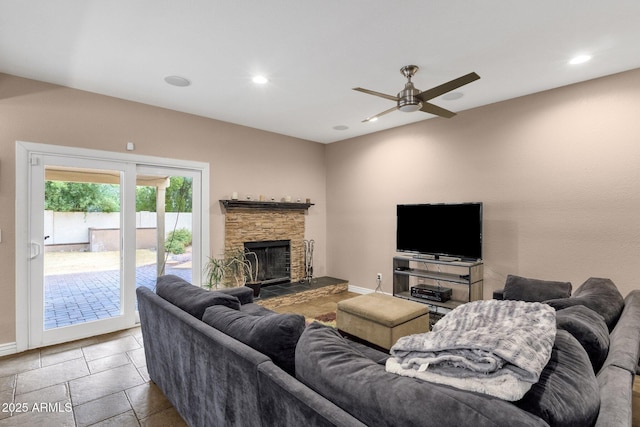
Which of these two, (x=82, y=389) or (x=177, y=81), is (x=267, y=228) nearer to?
A: (x=177, y=81)

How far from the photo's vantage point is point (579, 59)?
9.57 feet

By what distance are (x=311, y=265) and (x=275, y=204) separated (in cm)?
143

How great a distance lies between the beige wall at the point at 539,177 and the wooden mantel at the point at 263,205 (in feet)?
4.52

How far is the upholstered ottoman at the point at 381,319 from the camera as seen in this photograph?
2.96 m

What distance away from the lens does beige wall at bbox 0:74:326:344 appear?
3.23m

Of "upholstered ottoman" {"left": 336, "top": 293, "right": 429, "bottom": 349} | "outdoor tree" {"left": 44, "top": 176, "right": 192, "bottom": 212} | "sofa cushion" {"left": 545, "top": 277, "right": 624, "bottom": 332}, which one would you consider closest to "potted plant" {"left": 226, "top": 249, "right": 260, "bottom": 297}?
"outdoor tree" {"left": 44, "top": 176, "right": 192, "bottom": 212}

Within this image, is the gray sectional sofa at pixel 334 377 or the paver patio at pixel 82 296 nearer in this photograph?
the gray sectional sofa at pixel 334 377

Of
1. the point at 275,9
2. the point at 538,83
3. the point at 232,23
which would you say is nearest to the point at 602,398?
the point at 275,9

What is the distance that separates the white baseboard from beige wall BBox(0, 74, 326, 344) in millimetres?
55

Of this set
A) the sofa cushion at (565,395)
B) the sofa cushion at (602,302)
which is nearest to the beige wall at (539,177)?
the sofa cushion at (602,302)

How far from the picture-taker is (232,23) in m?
2.37

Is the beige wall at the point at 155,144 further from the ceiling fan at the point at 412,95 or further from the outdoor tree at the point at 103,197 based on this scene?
the ceiling fan at the point at 412,95

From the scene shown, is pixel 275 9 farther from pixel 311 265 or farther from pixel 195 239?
pixel 311 265

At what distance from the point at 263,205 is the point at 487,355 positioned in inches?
179
